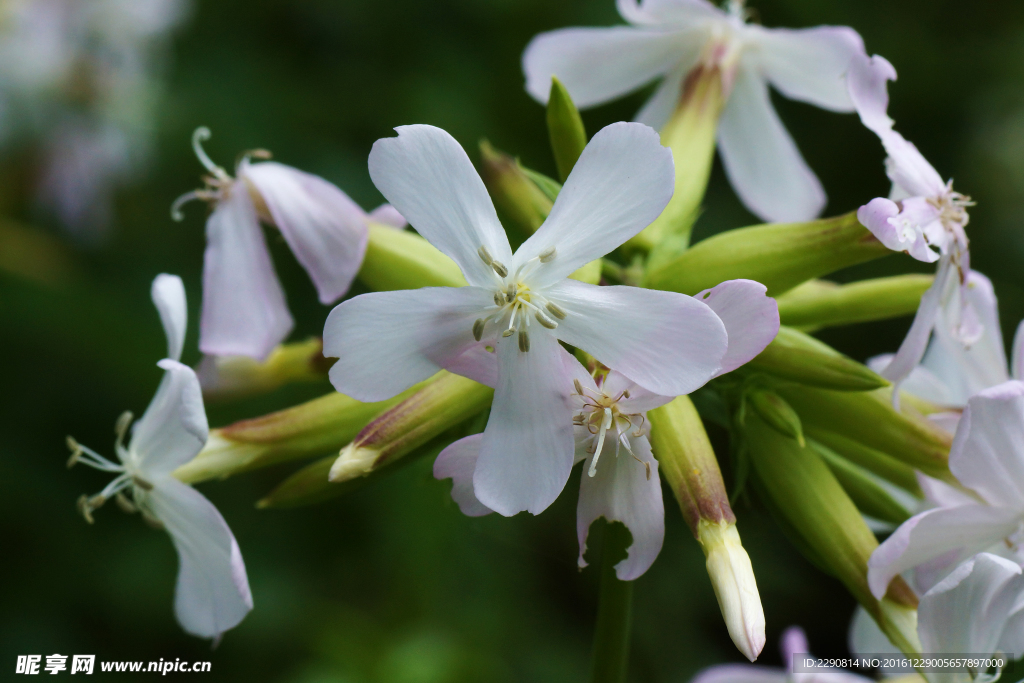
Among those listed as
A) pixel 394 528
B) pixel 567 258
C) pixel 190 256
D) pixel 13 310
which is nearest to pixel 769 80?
pixel 567 258

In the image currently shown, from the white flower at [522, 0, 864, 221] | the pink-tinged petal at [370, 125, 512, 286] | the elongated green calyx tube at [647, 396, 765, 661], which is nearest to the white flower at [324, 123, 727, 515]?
the pink-tinged petal at [370, 125, 512, 286]

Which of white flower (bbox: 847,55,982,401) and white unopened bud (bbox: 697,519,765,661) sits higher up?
white flower (bbox: 847,55,982,401)

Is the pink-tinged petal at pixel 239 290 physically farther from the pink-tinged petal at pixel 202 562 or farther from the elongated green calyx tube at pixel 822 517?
the elongated green calyx tube at pixel 822 517

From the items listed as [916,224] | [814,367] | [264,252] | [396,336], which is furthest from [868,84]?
[264,252]

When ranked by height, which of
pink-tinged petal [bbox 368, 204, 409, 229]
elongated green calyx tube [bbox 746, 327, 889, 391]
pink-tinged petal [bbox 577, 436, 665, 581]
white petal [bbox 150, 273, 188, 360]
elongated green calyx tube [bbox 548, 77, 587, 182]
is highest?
elongated green calyx tube [bbox 548, 77, 587, 182]

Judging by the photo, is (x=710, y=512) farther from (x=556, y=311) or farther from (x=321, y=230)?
(x=321, y=230)

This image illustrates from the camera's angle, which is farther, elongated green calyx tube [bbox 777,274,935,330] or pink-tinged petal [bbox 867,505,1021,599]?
elongated green calyx tube [bbox 777,274,935,330]

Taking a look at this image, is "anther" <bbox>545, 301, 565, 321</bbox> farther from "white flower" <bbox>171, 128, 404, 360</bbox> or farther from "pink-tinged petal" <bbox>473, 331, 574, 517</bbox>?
"white flower" <bbox>171, 128, 404, 360</bbox>
